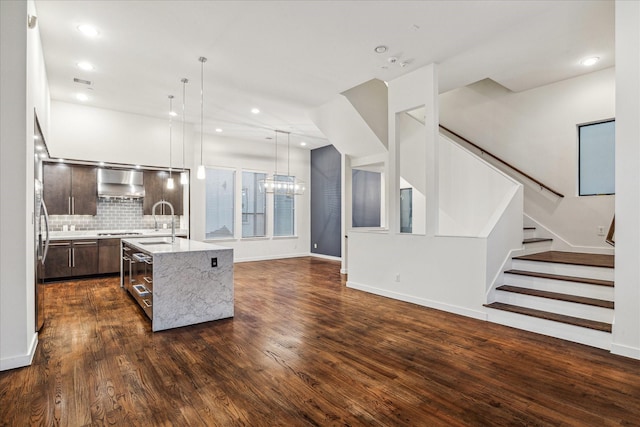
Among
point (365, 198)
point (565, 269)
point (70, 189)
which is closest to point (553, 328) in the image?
point (565, 269)

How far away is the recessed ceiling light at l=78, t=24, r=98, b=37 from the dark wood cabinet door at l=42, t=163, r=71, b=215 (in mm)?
3693

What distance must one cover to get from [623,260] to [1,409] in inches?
200

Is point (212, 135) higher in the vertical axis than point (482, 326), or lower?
higher

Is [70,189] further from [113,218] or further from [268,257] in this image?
[268,257]

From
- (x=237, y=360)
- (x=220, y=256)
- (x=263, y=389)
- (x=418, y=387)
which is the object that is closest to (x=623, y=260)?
(x=418, y=387)

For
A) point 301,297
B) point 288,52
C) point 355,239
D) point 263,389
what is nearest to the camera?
point 263,389

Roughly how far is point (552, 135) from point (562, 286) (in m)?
3.12

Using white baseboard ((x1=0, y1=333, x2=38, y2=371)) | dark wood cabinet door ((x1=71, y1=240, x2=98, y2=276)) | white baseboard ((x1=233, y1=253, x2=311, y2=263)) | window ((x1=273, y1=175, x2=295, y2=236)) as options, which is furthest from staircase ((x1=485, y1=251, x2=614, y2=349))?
dark wood cabinet door ((x1=71, y1=240, x2=98, y2=276))

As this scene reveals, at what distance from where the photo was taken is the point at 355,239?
585cm

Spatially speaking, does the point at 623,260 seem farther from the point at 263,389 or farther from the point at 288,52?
the point at 288,52

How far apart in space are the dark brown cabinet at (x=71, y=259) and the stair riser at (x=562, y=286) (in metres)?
7.32

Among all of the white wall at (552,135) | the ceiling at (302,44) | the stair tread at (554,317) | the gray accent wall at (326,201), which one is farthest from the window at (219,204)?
the stair tread at (554,317)

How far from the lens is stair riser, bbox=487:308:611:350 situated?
3.20m

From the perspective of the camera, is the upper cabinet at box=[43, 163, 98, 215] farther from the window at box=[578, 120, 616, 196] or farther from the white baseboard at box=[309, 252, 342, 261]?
the window at box=[578, 120, 616, 196]
